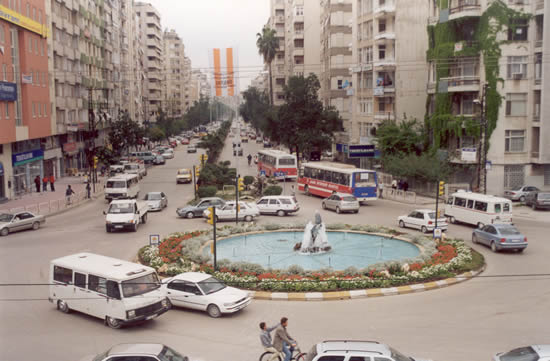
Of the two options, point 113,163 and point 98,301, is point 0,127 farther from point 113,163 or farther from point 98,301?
point 98,301

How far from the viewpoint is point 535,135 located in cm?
4769

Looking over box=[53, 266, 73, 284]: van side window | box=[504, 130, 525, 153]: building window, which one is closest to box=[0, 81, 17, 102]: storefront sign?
box=[53, 266, 73, 284]: van side window

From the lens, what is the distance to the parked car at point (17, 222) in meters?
33.8

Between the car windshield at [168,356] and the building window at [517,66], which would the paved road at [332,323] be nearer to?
the car windshield at [168,356]

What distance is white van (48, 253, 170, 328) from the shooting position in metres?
17.5

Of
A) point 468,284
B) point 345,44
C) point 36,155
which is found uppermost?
point 345,44

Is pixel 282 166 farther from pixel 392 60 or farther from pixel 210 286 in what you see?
pixel 210 286

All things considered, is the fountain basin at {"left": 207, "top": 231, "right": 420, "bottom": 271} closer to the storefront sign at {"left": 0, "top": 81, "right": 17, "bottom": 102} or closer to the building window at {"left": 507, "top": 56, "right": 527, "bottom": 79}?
the building window at {"left": 507, "top": 56, "right": 527, "bottom": 79}

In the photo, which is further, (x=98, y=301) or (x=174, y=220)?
(x=174, y=220)

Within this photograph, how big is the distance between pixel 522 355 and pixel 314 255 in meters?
15.7

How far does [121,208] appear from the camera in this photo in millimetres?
35344

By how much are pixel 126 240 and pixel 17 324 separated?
1414 cm

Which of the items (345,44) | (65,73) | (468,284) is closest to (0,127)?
(65,73)

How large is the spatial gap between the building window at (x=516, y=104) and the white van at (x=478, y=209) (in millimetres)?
14617
